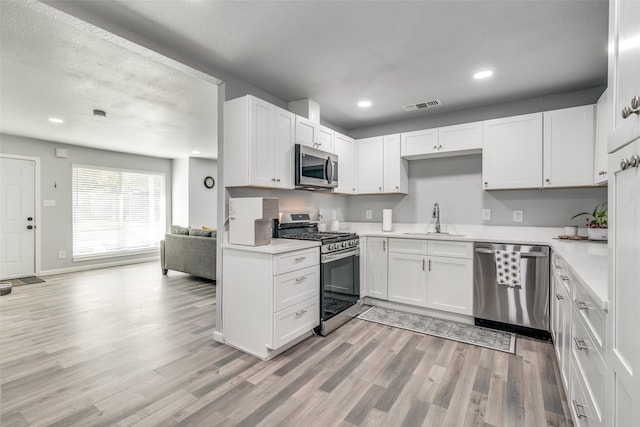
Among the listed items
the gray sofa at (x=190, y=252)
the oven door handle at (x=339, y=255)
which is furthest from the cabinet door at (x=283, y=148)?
the gray sofa at (x=190, y=252)

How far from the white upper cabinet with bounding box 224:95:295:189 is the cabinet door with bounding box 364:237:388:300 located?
57.2 inches

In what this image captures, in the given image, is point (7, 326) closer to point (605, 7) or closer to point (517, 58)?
point (517, 58)

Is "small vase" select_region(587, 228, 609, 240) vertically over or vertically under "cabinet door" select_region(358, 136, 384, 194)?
under

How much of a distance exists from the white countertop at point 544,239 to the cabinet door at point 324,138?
115cm

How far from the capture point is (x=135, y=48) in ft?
7.32

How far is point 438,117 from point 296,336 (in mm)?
3168

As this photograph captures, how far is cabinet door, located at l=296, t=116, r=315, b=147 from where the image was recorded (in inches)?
126

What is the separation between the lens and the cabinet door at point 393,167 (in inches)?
156

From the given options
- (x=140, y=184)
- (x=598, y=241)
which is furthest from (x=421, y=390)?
(x=140, y=184)

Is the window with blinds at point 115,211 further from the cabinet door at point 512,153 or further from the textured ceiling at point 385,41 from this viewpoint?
the cabinet door at point 512,153

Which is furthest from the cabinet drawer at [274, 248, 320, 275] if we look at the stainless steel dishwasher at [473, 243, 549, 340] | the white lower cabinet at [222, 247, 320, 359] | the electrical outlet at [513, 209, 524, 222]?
the electrical outlet at [513, 209, 524, 222]

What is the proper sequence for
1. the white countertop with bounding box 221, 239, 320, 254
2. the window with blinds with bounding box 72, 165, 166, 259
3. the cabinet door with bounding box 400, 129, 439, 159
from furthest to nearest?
the window with blinds with bounding box 72, 165, 166, 259 → the cabinet door with bounding box 400, 129, 439, 159 → the white countertop with bounding box 221, 239, 320, 254

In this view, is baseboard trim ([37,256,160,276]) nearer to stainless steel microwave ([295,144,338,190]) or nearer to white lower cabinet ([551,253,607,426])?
stainless steel microwave ([295,144,338,190])

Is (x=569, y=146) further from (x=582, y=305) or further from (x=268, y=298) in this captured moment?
(x=268, y=298)
